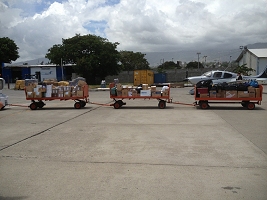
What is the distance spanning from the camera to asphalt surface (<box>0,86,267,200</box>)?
15.1 feet

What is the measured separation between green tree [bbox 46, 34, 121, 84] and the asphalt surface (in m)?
33.1

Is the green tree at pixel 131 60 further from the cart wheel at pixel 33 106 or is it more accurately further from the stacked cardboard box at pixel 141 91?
the stacked cardboard box at pixel 141 91

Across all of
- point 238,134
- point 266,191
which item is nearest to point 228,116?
point 238,134

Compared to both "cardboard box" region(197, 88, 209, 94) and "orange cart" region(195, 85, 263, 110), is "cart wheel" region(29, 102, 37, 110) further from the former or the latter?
"cardboard box" region(197, 88, 209, 94)

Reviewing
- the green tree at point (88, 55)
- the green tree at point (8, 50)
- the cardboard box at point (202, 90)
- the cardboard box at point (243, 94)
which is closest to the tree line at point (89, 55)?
the green tree at point (88, 55)

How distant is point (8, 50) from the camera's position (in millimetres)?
64125

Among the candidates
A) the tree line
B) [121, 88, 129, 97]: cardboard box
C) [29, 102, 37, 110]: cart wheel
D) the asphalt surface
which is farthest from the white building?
[29, 102, 37, 110]: cart wheel

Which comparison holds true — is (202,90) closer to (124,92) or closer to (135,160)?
(124,92)

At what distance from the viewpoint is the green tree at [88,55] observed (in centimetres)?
4331

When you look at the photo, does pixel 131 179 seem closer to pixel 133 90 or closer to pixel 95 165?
pixel 95 165

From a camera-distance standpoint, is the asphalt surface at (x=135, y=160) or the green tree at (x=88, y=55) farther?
the green tree at (x=88, y=55)

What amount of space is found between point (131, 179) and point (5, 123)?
26.6ft

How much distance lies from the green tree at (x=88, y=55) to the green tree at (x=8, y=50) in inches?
892

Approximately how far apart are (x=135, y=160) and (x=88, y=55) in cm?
3962
